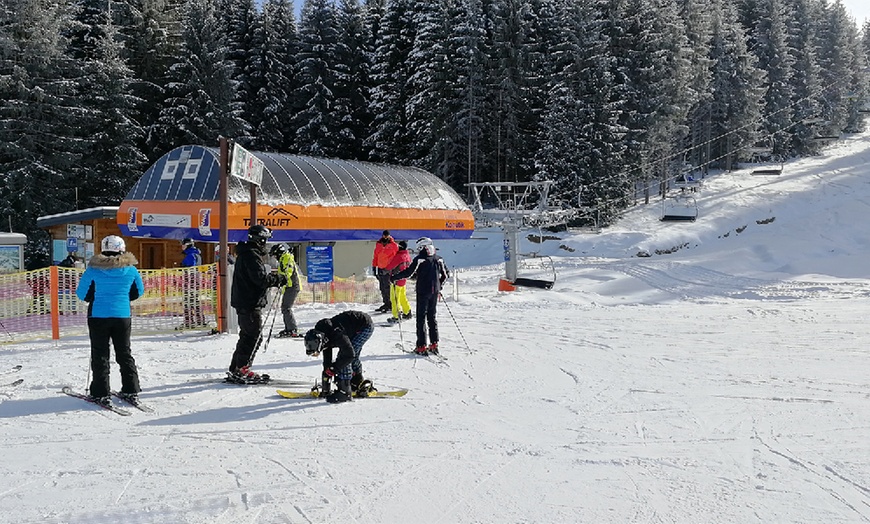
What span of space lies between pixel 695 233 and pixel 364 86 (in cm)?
2284

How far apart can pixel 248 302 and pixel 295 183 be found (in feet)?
51.0

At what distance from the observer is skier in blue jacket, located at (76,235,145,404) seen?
6645 mm

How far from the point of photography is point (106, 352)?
6.71m

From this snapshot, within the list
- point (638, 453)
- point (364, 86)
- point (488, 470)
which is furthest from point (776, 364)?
A: point (364, 86)

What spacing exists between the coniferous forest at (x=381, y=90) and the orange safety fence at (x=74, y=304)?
21.7 metres

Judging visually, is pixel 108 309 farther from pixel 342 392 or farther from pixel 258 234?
pixel 342 392

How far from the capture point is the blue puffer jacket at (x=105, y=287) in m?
6.64

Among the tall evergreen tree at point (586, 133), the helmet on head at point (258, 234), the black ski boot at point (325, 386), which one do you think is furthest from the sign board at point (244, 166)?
the tall evergreen tree at point (586, 133)

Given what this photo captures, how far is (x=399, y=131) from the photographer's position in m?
41.7

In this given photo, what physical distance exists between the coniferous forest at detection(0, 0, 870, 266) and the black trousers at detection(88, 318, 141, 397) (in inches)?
1084

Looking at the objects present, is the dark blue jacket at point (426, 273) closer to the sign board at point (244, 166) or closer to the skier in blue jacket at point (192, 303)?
the sign board at point (244, 166)

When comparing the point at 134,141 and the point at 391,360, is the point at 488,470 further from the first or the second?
the point at 134,141

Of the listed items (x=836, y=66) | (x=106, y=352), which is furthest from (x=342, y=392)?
(x=836, y=66)

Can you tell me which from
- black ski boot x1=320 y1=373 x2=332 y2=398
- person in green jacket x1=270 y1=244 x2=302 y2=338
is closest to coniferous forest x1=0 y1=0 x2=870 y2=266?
person in green jacket x1=270 y1=244 x2=302 y2=338
